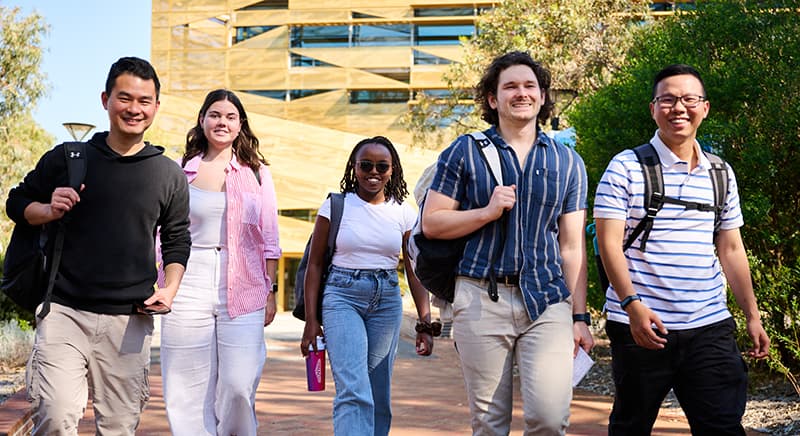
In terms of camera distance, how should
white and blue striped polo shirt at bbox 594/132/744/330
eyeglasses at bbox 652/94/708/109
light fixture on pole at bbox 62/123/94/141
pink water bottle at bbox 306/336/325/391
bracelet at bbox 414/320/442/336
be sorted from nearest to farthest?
1. white and blue striped polo shirt at bbox 594/132/744/330
2. eyeglasses at bbox 652/94/708/109
3. pink water bottle at bbox 306/336/325/391
4. bracelet at bbox 414/320/442/336
5. light fixture on pole at bbox 62/123/94/141

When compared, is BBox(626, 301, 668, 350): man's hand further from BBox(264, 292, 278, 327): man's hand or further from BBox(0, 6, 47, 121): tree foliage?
BBox(0, 6, 47, 121): tree foliage

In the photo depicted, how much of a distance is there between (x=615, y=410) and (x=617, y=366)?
0.64 feet

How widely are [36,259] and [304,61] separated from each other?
181 ft

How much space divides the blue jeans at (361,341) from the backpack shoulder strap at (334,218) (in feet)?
0.45

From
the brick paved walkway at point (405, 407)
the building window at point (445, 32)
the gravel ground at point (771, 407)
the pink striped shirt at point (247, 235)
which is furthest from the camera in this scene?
the building window at point (445, 32)

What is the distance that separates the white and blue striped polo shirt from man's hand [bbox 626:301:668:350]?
10cm

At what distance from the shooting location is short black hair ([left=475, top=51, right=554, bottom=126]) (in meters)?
3.76

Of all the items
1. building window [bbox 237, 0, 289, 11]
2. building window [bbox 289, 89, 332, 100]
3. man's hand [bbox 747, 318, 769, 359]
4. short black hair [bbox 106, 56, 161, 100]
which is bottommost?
man's hand [bbox 747, 318, 769, 359]

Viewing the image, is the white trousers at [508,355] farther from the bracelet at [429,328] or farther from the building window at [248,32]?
the building window at [248,32]

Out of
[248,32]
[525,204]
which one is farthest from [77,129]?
[248,32]

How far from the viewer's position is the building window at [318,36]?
57.2 m

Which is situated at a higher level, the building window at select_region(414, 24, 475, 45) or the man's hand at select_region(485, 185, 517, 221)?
the building window at select_region(414, 24, 475, 45)

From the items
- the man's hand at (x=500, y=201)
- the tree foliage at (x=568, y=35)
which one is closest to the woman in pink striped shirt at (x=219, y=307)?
the man's hand at (x=500, y=201)

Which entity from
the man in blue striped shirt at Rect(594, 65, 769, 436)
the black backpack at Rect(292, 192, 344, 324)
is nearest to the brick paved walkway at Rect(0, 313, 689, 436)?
the black backpack at Rect(292, 192, 344, 324)
